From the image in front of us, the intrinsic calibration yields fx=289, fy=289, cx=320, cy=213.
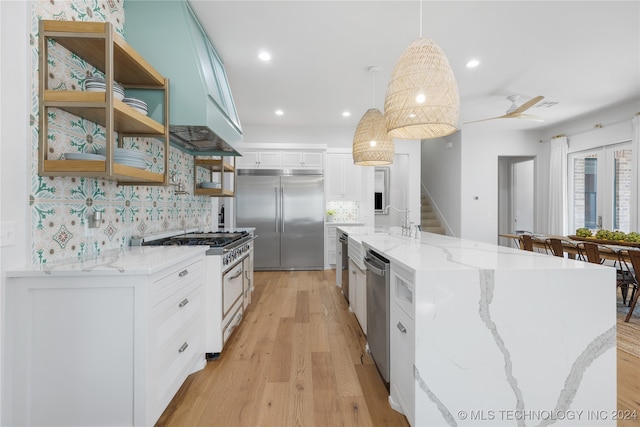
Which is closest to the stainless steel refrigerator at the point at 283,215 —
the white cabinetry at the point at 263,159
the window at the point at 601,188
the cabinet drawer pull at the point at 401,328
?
the white cabinetry at the point at 263,159

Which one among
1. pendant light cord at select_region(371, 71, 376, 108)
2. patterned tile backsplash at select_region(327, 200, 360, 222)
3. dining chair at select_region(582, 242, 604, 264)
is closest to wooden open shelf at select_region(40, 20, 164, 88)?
pendant light cord at select_region(371, 71, 376, 108)

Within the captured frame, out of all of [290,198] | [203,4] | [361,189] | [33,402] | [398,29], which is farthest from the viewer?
[361,189]

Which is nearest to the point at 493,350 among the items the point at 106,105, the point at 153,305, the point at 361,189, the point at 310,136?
the point at 153,305

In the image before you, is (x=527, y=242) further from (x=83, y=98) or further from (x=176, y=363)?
(x=83, y=98)

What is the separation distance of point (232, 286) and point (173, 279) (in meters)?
0.97

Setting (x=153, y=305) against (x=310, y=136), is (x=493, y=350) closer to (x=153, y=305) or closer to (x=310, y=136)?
(x=153, y=305)

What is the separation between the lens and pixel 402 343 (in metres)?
1.58

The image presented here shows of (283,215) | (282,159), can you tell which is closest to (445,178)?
(282,159)

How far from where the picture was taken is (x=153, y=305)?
1444 mm

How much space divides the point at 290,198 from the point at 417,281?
4.26m

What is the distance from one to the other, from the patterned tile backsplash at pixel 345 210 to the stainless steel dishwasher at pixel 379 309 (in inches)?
152

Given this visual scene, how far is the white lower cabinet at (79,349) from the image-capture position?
133 centimetres

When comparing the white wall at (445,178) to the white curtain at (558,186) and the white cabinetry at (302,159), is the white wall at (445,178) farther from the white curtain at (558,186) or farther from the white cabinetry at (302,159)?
the white cabinetry at (302,159)

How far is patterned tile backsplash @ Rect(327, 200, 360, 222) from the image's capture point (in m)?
6.11
